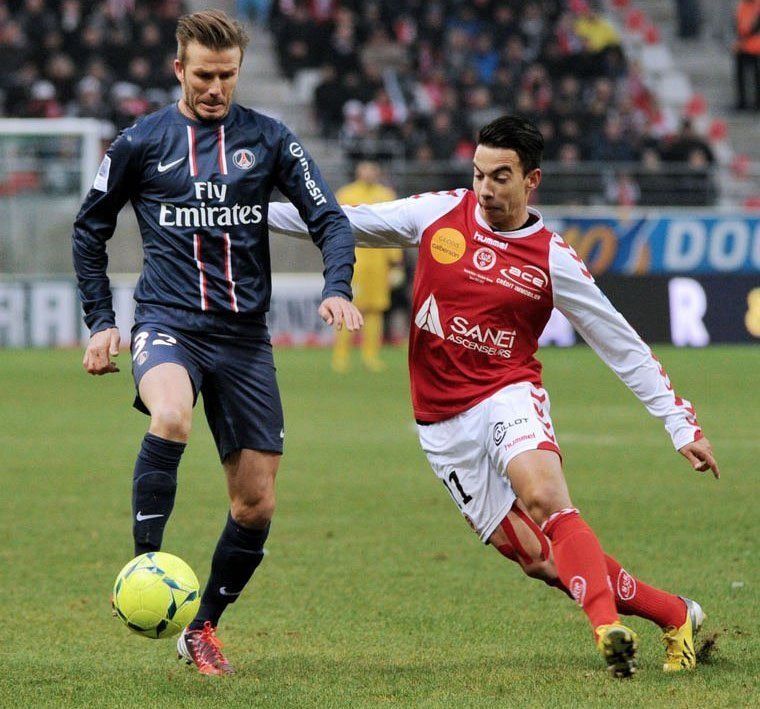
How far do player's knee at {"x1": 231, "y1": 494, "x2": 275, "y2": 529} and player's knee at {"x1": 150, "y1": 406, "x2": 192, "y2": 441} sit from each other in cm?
50

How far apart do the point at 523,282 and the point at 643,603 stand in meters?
1.19

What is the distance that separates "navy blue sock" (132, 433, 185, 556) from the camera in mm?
4844

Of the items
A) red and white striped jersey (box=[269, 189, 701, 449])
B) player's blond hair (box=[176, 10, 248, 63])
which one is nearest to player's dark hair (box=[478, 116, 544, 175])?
red and white striped jersey (box=[269, 189, 701, 449])

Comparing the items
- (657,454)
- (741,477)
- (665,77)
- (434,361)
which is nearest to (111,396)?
(657,454)

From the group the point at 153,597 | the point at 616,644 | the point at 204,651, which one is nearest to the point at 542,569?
the point at 616,644

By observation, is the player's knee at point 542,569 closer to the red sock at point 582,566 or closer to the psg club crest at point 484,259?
the red sock at point 582,566

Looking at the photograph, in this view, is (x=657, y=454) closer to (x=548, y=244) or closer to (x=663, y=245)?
(x=548, y=244)

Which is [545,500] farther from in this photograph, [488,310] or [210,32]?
[210,32]

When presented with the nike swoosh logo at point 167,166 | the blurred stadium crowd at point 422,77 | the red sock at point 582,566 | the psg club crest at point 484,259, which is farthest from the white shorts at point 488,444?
the blurred stadium crowd at point 422,77

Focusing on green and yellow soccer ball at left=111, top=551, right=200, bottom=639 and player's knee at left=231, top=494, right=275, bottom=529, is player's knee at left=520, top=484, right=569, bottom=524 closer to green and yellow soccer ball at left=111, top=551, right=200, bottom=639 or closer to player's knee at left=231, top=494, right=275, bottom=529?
player's knee at left=231, top=494, right=275, bottom=529

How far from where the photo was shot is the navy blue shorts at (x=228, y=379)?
16.9 feet

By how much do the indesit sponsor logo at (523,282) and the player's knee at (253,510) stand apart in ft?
3.68

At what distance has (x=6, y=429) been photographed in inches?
504

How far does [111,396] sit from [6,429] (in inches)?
119
